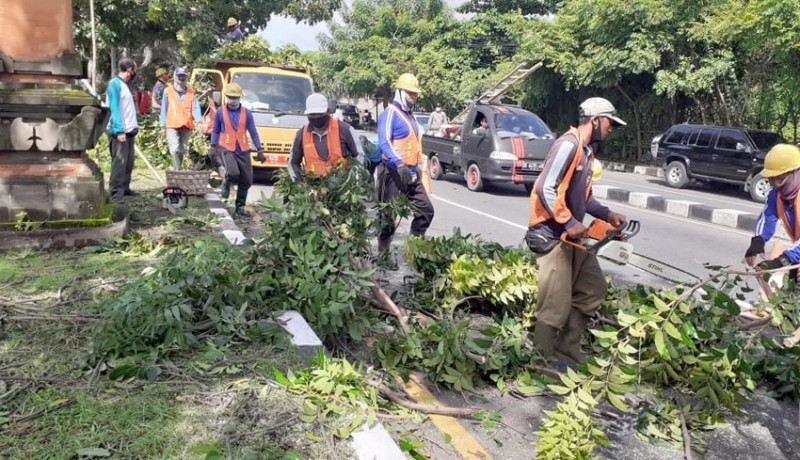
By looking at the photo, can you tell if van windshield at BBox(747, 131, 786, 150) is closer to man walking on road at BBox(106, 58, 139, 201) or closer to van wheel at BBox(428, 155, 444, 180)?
van wheel at BBox(428, 155, 444, 180)

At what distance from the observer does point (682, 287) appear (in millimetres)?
3338

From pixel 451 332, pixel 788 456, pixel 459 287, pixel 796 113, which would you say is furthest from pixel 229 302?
pixel 796 113

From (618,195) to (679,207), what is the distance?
189 cm

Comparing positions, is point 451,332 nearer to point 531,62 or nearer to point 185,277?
point 185,277

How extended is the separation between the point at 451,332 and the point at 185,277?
1590mm

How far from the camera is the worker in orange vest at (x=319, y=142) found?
6.14 meters

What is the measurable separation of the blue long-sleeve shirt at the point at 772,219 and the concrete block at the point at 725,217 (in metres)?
6.26

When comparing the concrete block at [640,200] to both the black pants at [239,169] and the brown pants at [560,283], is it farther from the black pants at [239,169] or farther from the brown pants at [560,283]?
the brown pants at [560,283]

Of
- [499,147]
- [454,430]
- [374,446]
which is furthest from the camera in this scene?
[499,147]

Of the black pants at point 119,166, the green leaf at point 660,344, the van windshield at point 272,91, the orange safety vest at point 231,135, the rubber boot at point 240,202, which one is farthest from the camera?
the van windshield at point 272,91

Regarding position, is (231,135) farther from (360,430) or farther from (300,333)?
(360,430)

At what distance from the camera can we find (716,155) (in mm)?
15336

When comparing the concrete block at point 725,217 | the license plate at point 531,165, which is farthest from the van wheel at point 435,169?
the concrete block at point 725,217

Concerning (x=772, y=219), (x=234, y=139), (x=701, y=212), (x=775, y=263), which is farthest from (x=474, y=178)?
(x=775, y=263)
